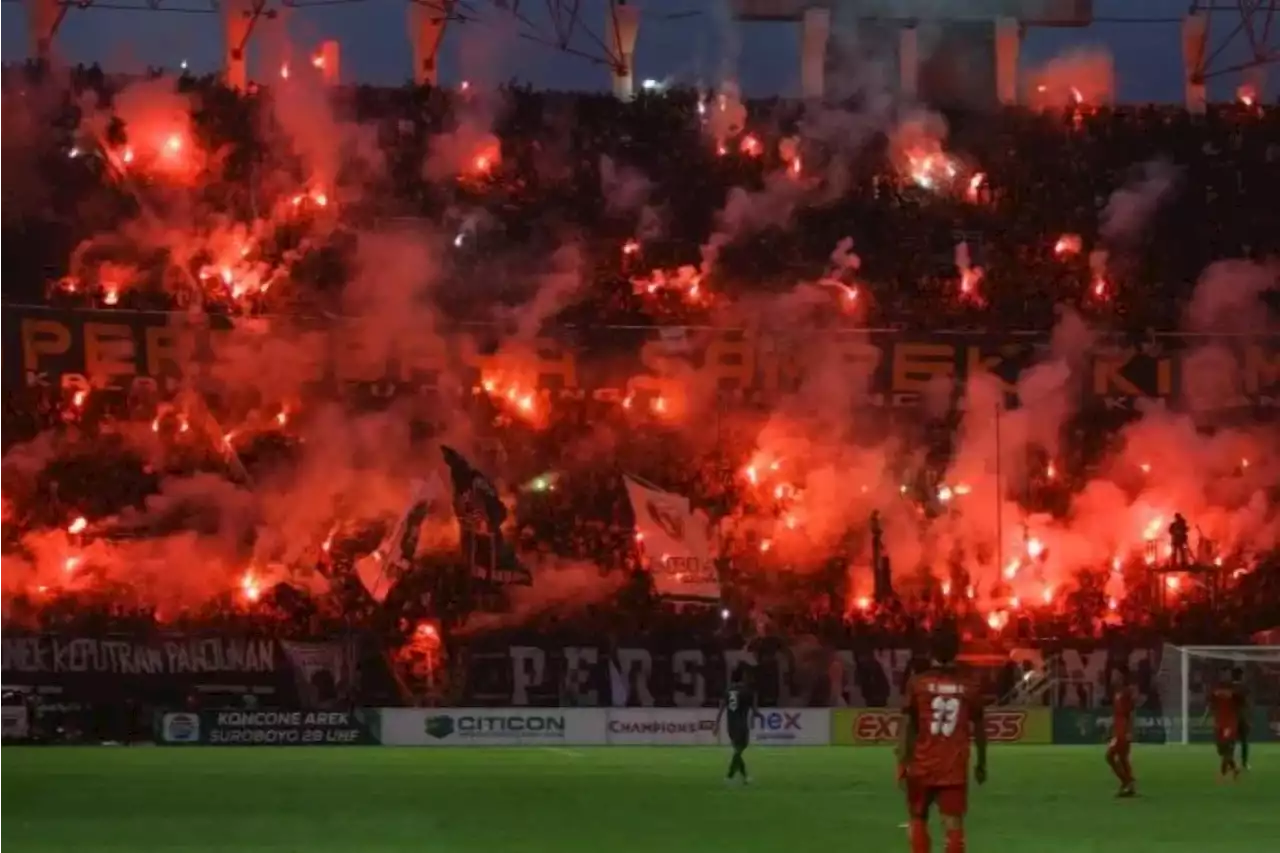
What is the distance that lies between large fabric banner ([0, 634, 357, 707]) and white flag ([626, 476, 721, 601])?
7113 mm

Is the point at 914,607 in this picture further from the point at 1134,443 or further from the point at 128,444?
the point at 128,444

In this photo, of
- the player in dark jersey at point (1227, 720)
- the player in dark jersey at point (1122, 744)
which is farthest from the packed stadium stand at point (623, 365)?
the player in dark jersey at point (1122, 744)

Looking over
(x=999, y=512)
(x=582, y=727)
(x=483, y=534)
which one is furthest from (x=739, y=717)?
(x=999, y=512)

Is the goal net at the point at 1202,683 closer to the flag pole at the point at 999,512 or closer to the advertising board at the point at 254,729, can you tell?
the flag pole at the point at 999,512

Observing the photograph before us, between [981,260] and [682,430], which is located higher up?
[981,260]

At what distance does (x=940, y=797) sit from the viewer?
43.2ft

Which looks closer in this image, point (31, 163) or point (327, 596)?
point (327, 596)

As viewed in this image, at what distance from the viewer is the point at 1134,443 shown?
4688cm

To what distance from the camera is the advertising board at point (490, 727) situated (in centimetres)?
3675

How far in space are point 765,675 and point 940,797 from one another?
25823 millimetres

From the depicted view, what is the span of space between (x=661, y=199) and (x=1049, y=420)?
10.8m

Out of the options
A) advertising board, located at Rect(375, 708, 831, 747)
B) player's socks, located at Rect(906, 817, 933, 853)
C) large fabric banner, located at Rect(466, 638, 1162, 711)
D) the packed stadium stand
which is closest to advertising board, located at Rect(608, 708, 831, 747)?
advertising board, located at Rect(375, 708, 831, 747)

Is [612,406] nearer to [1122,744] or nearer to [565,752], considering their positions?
[565,752]

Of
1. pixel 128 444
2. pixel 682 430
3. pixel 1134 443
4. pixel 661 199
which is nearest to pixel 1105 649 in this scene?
pixel 1134 443
